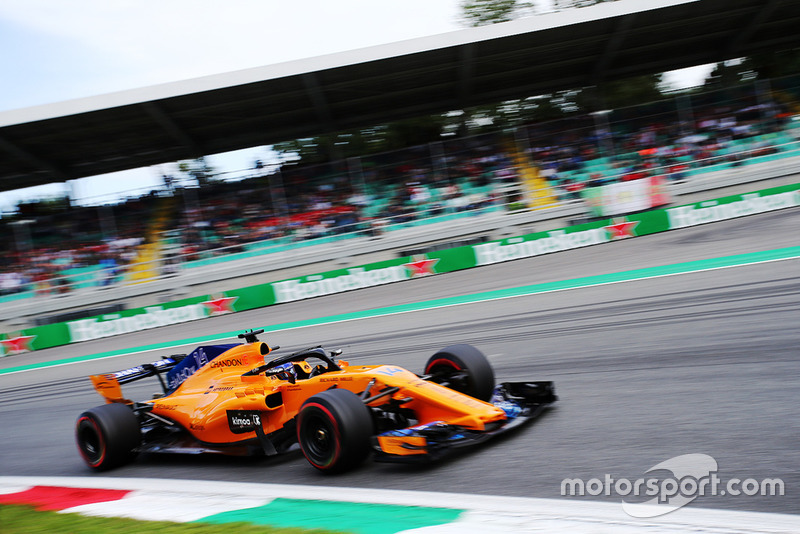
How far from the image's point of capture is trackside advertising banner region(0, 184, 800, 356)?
1563 cm

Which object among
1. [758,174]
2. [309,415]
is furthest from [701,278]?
[758,174]

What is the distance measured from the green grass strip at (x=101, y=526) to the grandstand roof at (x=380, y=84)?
14.3 metres

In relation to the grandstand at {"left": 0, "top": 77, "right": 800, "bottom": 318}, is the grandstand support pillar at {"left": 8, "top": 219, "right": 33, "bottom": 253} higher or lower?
higher

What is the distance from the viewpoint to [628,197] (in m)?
16.8

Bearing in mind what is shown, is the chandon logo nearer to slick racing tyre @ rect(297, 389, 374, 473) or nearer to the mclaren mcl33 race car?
the mclaren mcl33 race car

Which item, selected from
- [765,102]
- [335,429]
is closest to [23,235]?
[335,429]

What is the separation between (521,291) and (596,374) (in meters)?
5.70

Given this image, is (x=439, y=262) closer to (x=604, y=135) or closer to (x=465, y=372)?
(x=604, y=135)

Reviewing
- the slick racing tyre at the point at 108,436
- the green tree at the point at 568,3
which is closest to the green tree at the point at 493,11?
the green tree at the point at 568,3

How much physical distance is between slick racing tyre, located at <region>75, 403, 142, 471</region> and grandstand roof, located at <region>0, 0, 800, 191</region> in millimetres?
12808

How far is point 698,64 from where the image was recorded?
22891mm

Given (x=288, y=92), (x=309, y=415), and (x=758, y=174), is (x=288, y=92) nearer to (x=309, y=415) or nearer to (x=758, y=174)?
(x=758, y=174)

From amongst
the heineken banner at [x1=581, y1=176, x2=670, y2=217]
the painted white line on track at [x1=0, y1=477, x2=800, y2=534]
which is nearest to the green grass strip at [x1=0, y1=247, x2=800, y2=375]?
the heineken banner at [x1=581, y1=176, x2=670, y2=217]

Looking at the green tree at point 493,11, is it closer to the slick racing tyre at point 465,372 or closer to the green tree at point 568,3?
the green tree at point 568,3
